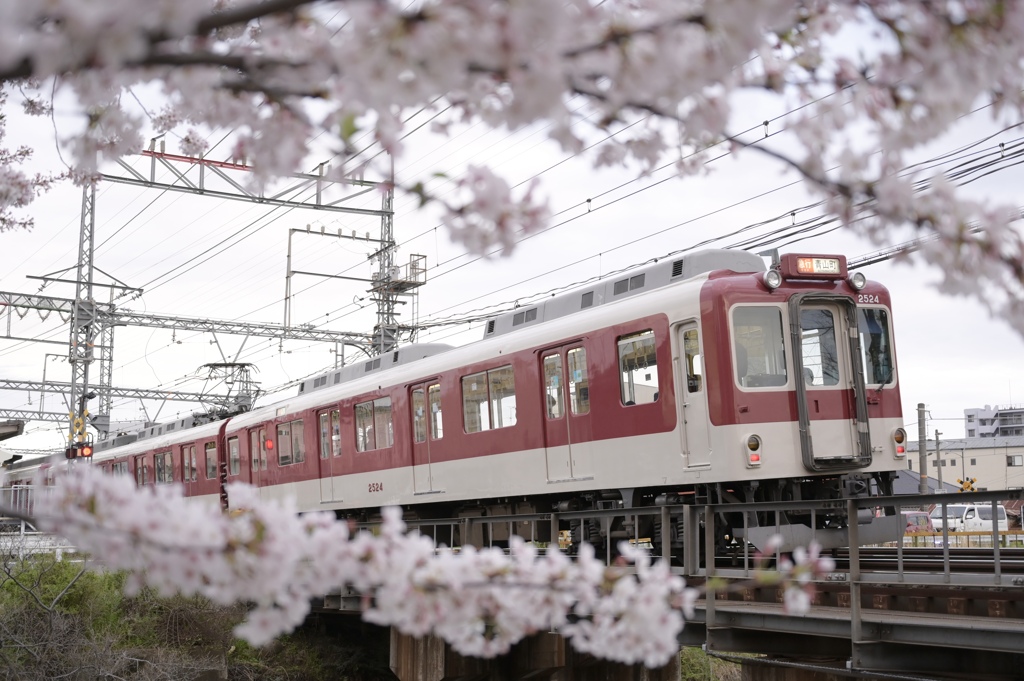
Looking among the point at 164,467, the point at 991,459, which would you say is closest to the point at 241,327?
the point at 164,467

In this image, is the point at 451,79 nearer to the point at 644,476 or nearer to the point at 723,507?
the point at 723,507

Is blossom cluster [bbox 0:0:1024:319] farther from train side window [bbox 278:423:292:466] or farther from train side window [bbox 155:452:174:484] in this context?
train side window [bbox 155:452:174:484]

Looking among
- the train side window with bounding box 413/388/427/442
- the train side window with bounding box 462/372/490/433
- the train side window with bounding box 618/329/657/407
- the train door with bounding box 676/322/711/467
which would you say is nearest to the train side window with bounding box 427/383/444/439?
the train side window with bounding box 413/388/427/442

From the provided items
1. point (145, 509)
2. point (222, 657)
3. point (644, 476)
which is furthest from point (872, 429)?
point (222, 657)

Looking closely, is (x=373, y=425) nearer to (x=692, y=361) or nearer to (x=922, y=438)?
(x=692, y=361)

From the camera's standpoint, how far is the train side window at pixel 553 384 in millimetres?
12664

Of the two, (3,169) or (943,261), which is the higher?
(3,169)

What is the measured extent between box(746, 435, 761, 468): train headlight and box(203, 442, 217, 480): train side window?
15048 millimetres

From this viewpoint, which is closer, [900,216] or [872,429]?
[900,216]

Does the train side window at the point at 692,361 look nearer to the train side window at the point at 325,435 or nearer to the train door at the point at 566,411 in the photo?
the train door at the point at 566,411

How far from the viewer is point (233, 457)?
2234cm

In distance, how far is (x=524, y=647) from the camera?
15508mm

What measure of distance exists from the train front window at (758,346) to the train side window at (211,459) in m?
14.9

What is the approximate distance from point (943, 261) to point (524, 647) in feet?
42.0
